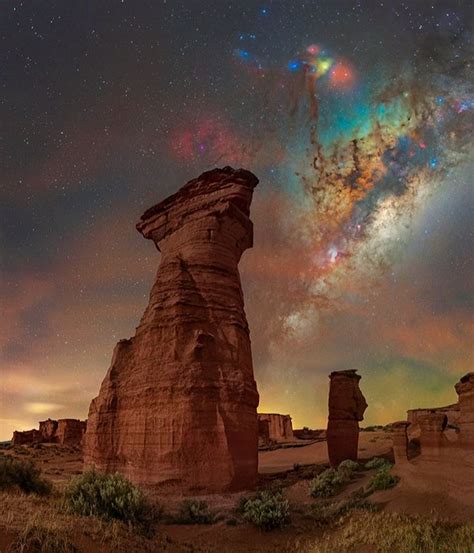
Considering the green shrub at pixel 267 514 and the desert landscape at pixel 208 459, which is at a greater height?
the desert landscape at pixel 208 459

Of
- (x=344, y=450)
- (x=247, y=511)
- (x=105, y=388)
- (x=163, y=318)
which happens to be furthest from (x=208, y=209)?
(x=344, y=450)

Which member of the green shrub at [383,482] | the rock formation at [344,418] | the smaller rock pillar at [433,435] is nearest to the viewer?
the smaller rock pillar at [433,435]

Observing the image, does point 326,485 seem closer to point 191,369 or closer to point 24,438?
point 191,369

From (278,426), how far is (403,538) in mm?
64283

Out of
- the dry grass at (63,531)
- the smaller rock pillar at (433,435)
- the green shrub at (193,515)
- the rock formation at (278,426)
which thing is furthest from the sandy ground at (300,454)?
the dry grass at (63,531)

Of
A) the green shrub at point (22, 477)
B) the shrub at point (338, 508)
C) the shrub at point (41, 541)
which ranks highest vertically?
the green shrub at point (22, 477)

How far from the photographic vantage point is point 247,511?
52.6 ft

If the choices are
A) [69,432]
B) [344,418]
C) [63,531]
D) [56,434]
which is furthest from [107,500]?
[56,434]

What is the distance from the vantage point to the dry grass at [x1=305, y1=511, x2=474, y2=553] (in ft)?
32.1

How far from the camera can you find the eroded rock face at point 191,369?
20.5 metres

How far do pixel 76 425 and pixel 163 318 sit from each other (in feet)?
180

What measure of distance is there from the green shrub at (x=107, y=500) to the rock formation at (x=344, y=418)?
67.3 ft

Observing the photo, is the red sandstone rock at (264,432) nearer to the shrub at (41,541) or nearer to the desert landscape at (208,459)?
the desert landscape at (208,459)

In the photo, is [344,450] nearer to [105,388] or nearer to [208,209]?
[105,388]
